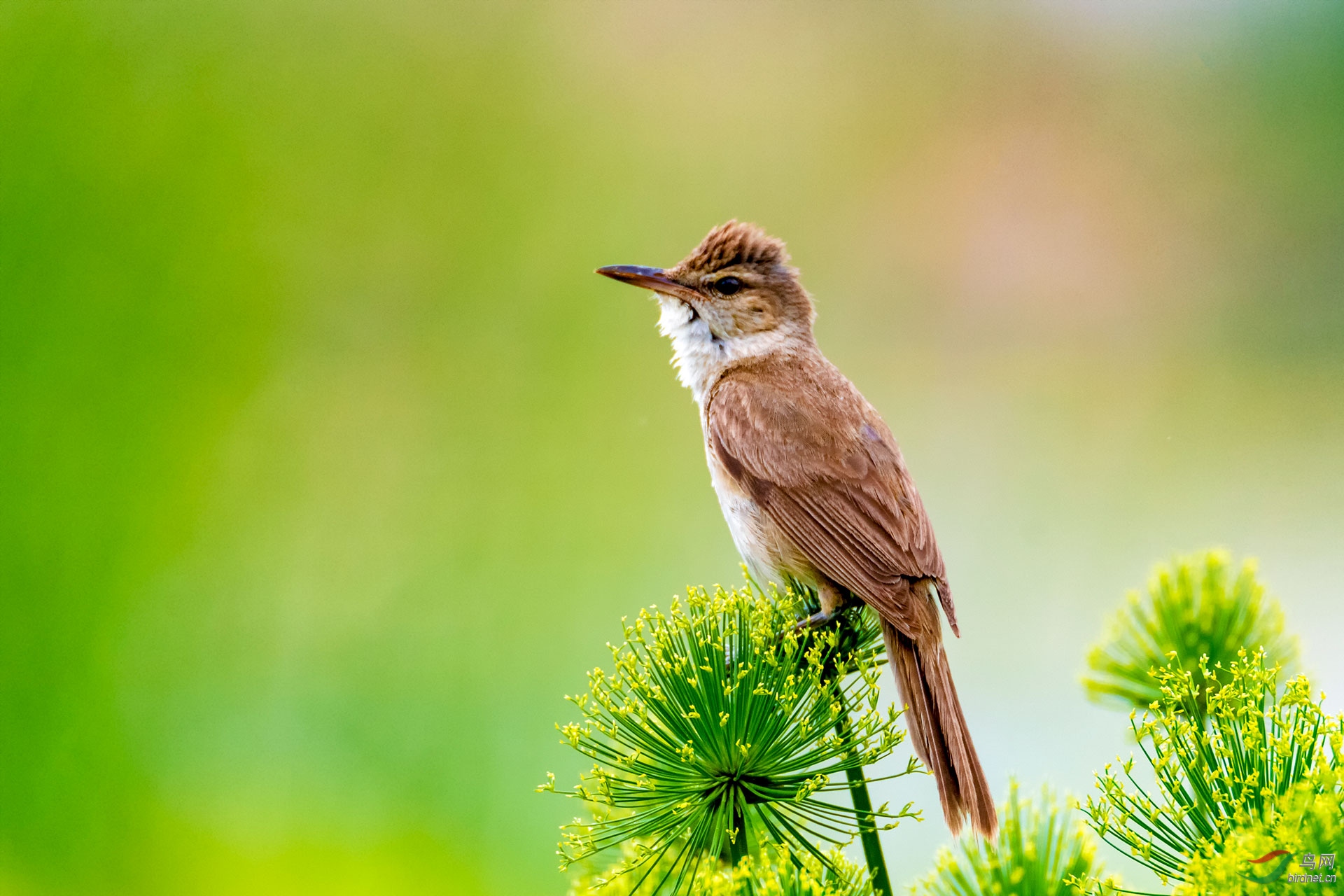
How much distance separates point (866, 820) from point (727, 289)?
48.9 inches

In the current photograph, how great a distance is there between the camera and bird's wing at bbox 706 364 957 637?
4.54 feet

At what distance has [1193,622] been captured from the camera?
106 centimetres

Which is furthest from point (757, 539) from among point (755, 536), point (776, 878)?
point (776, 878)

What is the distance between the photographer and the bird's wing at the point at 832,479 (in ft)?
4.54

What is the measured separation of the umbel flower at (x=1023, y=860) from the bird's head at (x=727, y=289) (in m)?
1.20

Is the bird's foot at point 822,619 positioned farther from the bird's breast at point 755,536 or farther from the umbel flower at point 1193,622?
the umbel flower at point 1193,622

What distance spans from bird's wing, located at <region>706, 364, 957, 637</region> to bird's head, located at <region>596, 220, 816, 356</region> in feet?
0.46

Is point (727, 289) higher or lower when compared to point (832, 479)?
higher

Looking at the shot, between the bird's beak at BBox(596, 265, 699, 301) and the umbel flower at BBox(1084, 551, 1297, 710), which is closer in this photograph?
the umbel flower at BBox(1084, 551, 1297, 710)

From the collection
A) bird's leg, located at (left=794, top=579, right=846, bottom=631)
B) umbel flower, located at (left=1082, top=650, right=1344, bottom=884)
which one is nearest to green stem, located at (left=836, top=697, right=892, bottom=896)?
umbel flower, located at (left=1082, top=650, right=1344, bottom=884)

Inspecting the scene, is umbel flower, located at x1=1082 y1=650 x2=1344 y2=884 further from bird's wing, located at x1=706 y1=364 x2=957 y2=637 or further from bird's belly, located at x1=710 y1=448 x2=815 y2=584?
bird's belly, located at x1=710 y1=448 x2=815 y2=584

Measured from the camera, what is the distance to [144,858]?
283 cm

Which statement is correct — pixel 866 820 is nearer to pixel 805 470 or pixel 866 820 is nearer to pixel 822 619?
pixel 822 619

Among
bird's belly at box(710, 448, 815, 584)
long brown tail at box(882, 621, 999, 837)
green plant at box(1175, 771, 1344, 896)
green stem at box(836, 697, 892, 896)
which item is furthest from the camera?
bird's belly at box(710, 448, 815, 584)
